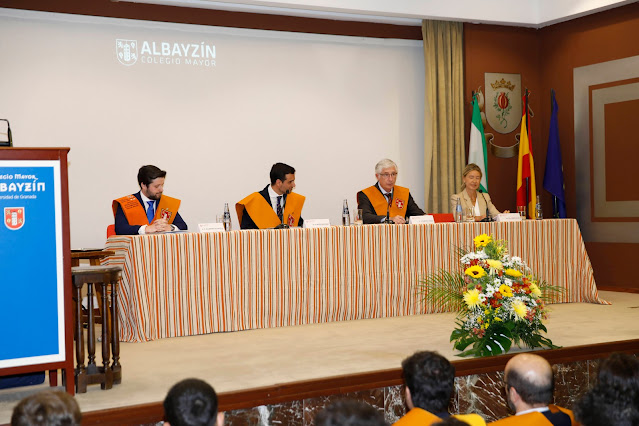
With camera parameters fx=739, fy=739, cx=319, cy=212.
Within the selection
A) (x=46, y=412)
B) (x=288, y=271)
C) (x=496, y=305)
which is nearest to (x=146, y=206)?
(x=288, y=271)

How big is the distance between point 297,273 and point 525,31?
462 cm

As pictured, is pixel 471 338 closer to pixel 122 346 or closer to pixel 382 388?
pixel 382 388

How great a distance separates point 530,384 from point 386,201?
3.80m

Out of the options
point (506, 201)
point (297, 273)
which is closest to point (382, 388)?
point (297, 273)

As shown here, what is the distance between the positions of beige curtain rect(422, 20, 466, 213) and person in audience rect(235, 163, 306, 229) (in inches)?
94.2

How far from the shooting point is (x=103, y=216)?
6.63m

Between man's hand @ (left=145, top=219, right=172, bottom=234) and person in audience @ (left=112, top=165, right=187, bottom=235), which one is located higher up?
person in audience @ (left=112, top=165, right=187, bottom=235)

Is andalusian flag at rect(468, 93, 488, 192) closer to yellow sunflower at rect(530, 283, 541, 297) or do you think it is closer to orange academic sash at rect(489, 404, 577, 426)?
yellow sunflower at rect(530, 283, 541, 297)

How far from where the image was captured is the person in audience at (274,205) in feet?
18.4

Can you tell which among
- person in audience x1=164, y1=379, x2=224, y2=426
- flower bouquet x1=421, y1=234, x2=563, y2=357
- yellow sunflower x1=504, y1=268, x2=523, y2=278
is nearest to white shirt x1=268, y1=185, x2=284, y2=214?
flower bouquet x1=421, y1=234, x2=563, y2=357

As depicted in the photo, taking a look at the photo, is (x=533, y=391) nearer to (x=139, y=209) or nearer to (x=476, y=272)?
(x=476, y=272)

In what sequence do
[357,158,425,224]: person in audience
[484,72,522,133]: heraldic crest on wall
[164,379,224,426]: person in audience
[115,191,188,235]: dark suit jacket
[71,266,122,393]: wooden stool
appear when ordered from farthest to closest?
[484,72,522,133]: heraldic crest on wall → [357,158,425,224]: person in audience → [115,191,188,235]: dark suit jacket → [71,266,122,393]: wooden stool → [164,379,224,426]: person in audience

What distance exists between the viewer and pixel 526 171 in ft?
25.6

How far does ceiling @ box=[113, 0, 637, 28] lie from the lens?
6977 mm
